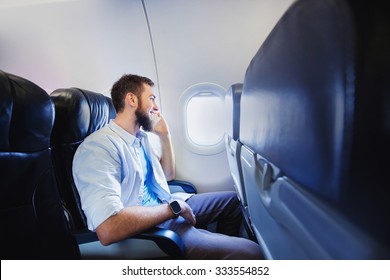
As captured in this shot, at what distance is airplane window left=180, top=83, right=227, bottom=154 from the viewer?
1902mm

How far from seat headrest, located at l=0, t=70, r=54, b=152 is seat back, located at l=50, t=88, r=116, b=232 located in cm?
26

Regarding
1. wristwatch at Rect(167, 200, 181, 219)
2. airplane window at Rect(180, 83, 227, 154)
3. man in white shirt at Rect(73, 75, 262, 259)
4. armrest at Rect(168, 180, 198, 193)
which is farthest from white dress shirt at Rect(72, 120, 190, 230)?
airplane window at Rect(180, 83, 227, 154)

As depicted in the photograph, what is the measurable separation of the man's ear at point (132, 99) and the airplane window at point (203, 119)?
689 mm

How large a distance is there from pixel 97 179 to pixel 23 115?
1.22 ft

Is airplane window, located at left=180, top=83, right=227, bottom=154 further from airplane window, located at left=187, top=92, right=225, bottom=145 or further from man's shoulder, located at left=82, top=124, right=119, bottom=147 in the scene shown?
man's shoulder, located at left=82, top=124, right=119, bottom=147

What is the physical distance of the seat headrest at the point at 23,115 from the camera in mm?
592

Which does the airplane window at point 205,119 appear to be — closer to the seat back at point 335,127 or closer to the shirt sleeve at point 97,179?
the shirt sleeve at point 97,179

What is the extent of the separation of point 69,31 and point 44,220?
1817 millimetres

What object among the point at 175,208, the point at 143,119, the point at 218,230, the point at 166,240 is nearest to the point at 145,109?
the point at 143,119

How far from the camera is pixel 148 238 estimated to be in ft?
2.78

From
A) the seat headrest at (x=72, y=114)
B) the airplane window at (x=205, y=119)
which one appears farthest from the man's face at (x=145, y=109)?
the airplane window at (x=205, y=119)

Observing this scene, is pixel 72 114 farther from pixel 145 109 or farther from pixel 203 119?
pixel 203 119

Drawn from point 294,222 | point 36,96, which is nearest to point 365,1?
point 294,222

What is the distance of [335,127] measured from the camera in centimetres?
25
